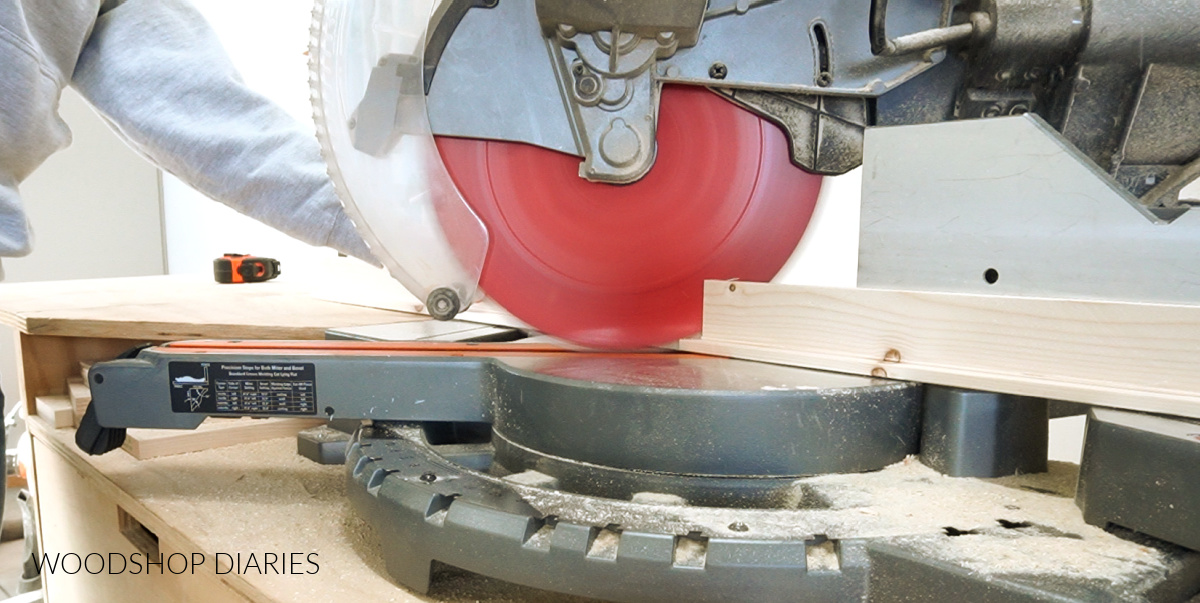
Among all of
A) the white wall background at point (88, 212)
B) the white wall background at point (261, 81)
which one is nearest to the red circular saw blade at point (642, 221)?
the white wall background at point (261, 81)

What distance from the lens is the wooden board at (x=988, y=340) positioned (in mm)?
591

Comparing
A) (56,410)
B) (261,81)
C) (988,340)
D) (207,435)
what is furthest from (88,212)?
(988,340)

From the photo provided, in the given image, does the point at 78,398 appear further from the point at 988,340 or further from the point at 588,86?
the point at 988,340

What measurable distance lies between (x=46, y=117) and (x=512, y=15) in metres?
0.72

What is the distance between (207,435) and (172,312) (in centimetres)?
42

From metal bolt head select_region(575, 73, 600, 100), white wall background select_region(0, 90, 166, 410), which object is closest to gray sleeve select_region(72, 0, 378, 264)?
metal bolt head select_region(575, 73, 600, 100)

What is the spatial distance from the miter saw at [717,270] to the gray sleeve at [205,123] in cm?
40

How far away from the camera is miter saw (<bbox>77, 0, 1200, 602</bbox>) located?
0.54m

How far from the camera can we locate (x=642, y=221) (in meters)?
0.90

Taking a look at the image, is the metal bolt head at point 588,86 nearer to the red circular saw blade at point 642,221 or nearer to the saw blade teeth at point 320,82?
the red circular saw blade at point 642,221

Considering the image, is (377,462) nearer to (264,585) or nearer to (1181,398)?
(264,585)

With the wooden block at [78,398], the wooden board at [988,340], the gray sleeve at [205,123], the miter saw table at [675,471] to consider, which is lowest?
the wooden block at [78,398]

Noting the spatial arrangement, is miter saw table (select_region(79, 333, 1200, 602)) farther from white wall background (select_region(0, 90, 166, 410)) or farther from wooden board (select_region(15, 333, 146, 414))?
white wall background (select_region(0, 90, 166, 410))

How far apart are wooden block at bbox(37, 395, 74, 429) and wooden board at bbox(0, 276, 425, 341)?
0.11 meters
